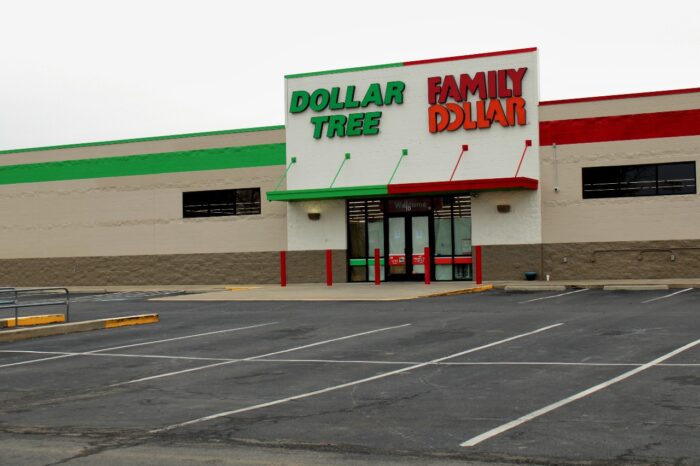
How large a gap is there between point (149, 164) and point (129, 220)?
268 centimetres

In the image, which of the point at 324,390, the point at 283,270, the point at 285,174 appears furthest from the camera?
the point at 285,174

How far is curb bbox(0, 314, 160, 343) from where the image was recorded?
1691 cm

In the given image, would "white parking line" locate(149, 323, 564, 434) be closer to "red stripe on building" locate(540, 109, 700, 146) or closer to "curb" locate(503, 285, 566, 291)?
"curb" locate(503, 285, 566, 291)

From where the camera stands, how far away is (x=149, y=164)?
1495 inches

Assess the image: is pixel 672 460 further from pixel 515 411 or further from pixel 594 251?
pixel 594 251

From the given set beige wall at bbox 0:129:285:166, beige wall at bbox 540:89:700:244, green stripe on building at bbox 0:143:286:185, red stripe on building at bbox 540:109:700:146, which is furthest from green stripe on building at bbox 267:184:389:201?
red stripe on building at bbox 540:109:700:146

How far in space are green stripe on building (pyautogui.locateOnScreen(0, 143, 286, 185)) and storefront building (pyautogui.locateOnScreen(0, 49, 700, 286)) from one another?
77 mm

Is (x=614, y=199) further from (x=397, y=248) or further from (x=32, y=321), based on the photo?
(x=32, y=321)

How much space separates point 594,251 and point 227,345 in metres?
19.8

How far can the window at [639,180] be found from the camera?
3022cm

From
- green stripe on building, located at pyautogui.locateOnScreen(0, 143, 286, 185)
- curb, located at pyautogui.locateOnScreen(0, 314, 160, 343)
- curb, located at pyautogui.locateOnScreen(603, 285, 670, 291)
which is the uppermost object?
green stripe on building, located at pyautogui.locateOnScreen(0, 143, 286, 185)

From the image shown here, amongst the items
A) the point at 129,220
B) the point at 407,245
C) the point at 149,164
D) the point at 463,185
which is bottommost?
the point at 407,245

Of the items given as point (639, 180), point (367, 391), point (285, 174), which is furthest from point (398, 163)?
point (367, 391)

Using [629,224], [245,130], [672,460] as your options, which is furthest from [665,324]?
[245,130]
